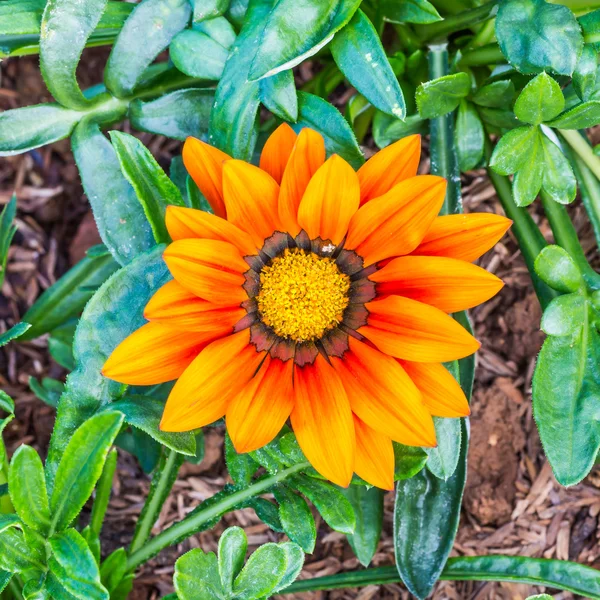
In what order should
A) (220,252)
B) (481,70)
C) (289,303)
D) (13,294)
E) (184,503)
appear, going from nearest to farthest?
(220,252) → (289,303) → (481,70) → (184,503) → (13,294)

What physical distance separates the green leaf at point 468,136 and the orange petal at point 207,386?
605 mm

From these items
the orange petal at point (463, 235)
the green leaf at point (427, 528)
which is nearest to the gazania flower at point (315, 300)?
the orange petal at point (463, 235)

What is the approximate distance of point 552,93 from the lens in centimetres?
115

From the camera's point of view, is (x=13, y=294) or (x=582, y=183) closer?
(x=582, y=183)

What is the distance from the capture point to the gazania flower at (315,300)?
106 centimetres

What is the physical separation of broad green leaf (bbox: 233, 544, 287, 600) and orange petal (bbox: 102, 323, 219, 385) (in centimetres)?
31

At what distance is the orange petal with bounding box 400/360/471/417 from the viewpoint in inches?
43.6

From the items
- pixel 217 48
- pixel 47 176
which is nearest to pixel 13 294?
pixel 47 176

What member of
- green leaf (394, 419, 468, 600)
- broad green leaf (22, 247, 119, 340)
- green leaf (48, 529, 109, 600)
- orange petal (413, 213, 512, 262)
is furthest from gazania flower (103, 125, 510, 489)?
broad green leaf (22, 247, 119, 340)

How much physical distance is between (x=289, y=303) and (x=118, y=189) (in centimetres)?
36

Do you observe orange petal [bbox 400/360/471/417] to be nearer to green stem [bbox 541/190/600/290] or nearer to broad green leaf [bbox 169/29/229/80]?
green stem [bbox 541/190/600/290]

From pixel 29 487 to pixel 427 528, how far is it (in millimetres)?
730

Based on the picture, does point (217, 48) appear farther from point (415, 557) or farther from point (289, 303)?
point (415, 557)

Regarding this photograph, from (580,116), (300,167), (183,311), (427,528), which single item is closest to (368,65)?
(300,167)
